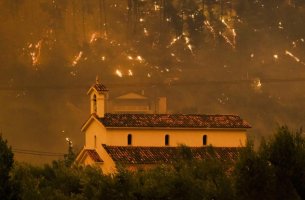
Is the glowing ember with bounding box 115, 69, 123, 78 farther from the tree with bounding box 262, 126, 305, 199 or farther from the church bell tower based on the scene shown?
the tree with bounding box 262, 126, 305, 199

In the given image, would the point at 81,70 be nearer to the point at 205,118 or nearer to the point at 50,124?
the point at 50,124

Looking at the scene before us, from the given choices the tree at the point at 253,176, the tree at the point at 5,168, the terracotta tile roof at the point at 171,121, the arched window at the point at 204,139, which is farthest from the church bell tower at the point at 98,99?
the tree at the point at 253,176

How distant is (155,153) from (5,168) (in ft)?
120

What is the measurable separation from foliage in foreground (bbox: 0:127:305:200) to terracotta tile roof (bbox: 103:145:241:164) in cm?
929

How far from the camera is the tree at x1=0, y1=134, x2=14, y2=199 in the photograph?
62.7 m

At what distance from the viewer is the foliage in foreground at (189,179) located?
62.0m

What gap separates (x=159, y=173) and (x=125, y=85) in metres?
114

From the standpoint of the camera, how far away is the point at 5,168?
208ft

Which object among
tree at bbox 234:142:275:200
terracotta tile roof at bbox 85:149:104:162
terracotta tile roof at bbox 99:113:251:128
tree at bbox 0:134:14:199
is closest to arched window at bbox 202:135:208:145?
terracotta tile roof at bbox 99:113:251:128

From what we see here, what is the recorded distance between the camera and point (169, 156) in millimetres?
98188

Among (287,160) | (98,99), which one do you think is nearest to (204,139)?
(98,99)

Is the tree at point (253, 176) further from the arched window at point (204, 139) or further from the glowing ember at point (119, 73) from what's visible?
the glowing ember at point (119, 73)

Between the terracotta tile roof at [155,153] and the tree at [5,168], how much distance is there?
31.7 meters

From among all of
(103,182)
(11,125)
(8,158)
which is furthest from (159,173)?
(11,125)
